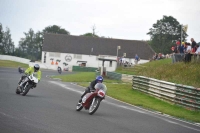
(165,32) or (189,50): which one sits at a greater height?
(165,32)

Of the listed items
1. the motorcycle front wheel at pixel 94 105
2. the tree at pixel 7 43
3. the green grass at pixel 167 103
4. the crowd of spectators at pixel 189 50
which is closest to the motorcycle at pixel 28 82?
the motorcycle front wheel at pixel 94 105

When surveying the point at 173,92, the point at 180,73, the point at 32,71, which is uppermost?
the point at 32,71

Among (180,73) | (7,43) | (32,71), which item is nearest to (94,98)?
(32,71)

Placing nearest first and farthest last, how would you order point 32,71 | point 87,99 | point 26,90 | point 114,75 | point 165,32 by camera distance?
point 87,99
point 26,90
point 32,71
point 114,75
point 165,32

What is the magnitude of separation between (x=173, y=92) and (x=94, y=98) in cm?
935

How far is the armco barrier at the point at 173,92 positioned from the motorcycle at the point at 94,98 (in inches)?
284

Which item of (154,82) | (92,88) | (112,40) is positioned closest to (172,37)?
(112,40)

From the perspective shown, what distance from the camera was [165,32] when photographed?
373 ft

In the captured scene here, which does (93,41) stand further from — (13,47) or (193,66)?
(193,66)

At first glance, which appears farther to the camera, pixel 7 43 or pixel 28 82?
pixel 7 43

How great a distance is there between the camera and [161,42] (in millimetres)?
113688

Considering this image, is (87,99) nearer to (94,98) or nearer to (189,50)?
(94,98)

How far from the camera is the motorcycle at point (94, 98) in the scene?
51.0 ft

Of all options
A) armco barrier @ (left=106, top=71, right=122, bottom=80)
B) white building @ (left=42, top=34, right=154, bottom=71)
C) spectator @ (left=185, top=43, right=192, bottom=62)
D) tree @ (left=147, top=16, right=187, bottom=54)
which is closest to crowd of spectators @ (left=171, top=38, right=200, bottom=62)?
spectator @ (left=185, top=43, right=192, bottom=62)
